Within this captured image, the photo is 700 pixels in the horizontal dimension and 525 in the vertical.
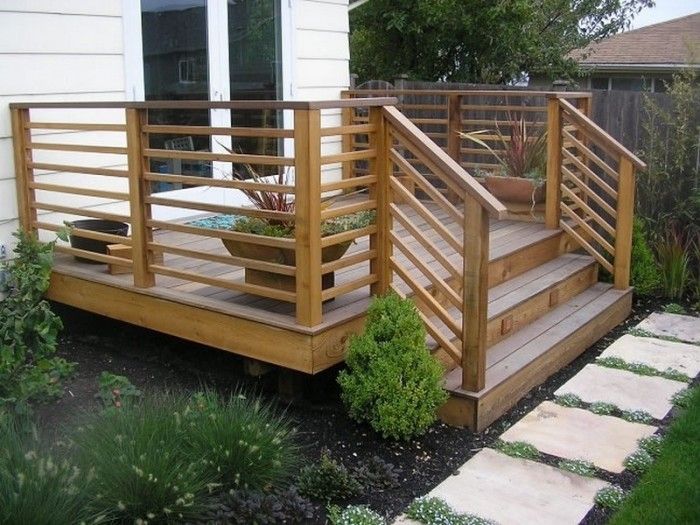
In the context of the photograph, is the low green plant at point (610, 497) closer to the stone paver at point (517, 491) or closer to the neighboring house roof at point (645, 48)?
the stone paver at point (517, 491)

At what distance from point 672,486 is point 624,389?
1.19 metres

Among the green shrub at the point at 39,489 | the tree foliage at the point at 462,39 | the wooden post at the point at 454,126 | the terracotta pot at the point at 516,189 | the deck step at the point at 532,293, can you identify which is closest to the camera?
the green shrub at the point at 39,489

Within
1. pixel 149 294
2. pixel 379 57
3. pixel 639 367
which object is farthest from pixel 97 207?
pixel 379 57

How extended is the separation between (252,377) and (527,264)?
7.36ft

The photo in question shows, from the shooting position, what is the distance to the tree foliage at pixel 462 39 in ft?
35.6

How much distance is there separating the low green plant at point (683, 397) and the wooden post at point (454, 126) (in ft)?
10.1

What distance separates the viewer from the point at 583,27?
1620cm

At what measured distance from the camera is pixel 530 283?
5602 mm

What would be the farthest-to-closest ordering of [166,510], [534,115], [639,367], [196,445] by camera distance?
[534,115] < [639,367] < [196,445] < [166,510]

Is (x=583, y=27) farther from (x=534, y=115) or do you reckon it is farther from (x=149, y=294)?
(x=149, y=294)

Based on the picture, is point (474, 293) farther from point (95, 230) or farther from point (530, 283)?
point (95, 230)

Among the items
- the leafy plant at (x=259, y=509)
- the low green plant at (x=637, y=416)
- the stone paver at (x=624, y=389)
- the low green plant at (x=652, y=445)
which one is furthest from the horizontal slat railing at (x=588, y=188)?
the leafy plant at (x=259, y=509)

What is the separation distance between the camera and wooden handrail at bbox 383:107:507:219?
12.6 feet

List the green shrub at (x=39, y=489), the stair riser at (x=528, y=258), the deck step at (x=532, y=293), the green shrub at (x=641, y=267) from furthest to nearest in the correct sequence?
1. the green shrub at (x=641, y=267)
2. the stair riser at (x=528, y=258)
3. the deck step at (x=532, y=293)
4. the green shrub at (x=39, y=489)
